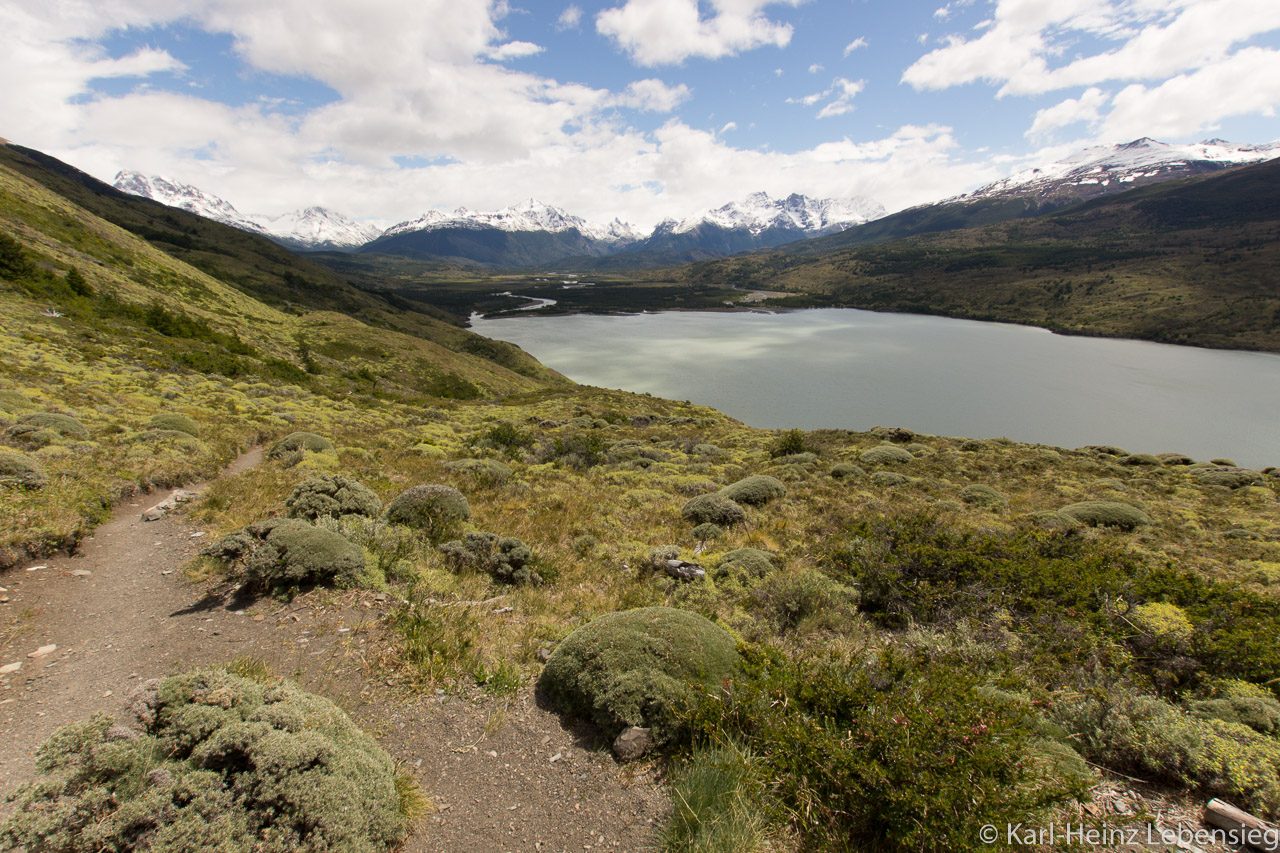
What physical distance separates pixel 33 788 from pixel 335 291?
11806cm

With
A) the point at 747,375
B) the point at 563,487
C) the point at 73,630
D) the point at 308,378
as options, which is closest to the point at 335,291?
the point at 308,378

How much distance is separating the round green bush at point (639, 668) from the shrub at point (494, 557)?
3.31 m

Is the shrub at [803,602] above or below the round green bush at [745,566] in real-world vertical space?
above

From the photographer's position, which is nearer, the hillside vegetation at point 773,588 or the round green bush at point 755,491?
the hillside vegetation at point 773,588

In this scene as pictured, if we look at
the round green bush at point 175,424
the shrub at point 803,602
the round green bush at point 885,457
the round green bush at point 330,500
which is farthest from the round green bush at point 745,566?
the round green bush at point 175,424

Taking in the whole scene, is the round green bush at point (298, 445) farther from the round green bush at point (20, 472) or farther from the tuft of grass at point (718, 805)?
the tuft of grass at point (718, 805)

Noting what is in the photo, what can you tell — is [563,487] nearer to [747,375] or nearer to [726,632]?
[726,632]

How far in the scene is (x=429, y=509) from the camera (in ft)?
36.9

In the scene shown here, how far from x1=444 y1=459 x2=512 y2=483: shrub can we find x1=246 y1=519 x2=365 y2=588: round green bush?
8205mm

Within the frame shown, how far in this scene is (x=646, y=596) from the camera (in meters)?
9.10

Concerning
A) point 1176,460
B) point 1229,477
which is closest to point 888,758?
point 1229,477

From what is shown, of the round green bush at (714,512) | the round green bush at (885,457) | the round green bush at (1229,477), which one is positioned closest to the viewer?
the round green bush at (714,512)

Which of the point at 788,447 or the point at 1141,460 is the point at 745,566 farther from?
the point at 1141,460

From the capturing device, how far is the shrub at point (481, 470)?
1677 centimetres
